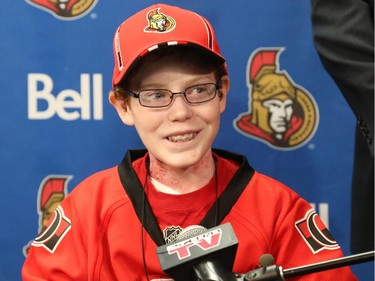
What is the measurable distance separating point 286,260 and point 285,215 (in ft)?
0.25

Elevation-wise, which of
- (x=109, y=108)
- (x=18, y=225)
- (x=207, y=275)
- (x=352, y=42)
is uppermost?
(x=352, y=42)

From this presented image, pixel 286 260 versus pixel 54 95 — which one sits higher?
pixel 54 95

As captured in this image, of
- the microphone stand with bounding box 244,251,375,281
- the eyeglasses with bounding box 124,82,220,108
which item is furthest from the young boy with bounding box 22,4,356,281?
the microphone stand with bounding box 244,251,375,281

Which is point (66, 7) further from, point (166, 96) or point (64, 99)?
point (166, 96)

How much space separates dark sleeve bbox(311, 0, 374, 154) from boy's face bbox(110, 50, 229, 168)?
23cm

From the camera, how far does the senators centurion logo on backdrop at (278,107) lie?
1.43 meters

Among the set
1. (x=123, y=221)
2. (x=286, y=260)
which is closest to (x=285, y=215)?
(x=286, y=260)

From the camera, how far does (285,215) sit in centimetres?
113

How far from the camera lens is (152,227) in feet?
3.66

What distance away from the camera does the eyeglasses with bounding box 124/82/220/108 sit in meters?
1.08

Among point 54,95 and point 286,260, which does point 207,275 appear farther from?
point 54,95

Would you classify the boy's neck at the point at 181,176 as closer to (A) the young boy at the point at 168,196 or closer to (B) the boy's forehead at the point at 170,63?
(A) the young boy at the point at 168,196

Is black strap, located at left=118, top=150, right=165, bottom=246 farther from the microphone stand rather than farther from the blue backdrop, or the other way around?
the microphone stand

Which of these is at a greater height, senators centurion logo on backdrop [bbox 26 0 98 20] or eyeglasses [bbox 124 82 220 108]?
senators centurion logo on backdrop [bbox 26 0 98 20]
